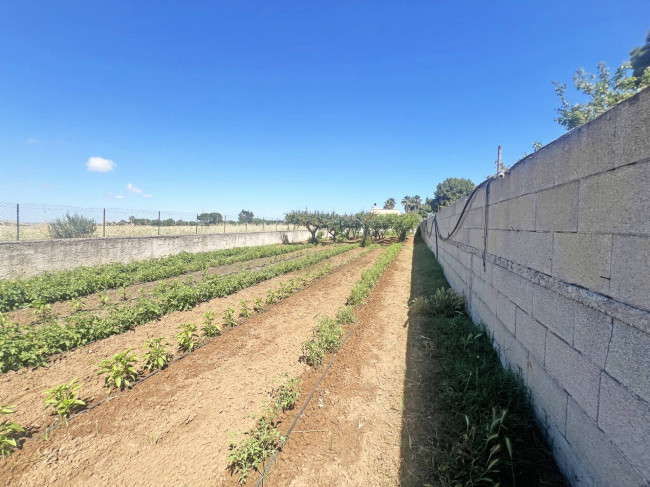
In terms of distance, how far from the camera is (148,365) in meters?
3.35

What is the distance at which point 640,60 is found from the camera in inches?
585

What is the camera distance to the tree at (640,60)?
14703 millimetres

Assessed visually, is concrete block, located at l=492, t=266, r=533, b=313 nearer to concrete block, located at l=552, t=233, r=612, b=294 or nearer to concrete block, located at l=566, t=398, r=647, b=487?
concrete block, located at l=552, t=233, r=612, b=294

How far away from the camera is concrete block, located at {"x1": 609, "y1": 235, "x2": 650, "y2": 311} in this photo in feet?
3.61

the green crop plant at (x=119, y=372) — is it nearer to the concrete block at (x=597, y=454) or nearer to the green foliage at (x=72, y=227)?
the concrete block at (x=597, y=454)

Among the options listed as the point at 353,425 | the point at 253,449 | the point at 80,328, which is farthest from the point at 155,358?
the point at 353,425

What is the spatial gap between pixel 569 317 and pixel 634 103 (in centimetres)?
127

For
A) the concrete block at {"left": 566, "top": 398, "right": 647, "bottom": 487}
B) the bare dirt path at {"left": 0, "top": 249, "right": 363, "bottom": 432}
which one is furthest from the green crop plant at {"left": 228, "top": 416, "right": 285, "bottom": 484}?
the concrete block at {"left": 566, "top": 398, "right": 647, "bottom": 487}

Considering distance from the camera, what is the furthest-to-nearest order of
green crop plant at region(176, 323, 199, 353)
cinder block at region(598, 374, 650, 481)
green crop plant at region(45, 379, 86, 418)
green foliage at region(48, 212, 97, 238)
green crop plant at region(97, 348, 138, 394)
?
green foliage at region(48, 212, 97, 238) → green crop plant at region(176, 323, 199, 353) → green crop plant at region(97, 348, 138, 394) → green crop plant at region(45, 379, 86, 418) → cinder block at region(598, 374, 650, 481)

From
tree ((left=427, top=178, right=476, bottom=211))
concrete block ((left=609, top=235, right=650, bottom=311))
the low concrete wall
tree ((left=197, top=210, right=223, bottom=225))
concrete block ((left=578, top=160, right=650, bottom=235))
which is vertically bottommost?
the low concrete wall

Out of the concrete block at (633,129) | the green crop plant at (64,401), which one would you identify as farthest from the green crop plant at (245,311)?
the concrete block at (633,129)

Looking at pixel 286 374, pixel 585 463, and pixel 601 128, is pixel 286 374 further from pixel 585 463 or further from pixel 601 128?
pixel 601 128

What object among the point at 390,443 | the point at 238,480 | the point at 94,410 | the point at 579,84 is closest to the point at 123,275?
Answer: the point at 94,410

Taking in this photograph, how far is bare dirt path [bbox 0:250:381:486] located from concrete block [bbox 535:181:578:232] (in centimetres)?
312
